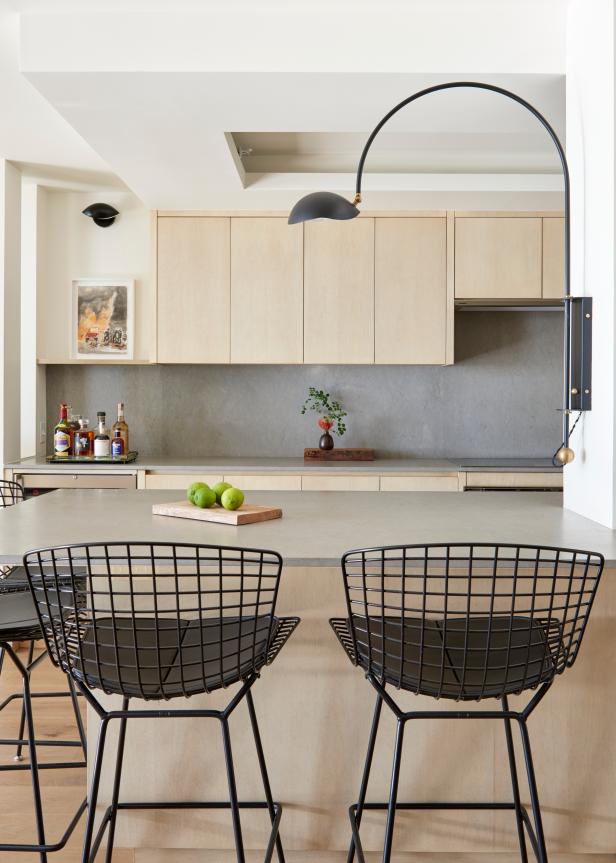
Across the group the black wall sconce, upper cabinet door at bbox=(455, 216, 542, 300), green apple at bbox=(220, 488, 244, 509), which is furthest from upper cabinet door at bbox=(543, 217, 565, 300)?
green apple at bbox=(220, 488, 244, 509)

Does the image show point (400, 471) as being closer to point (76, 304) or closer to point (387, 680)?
point (76, 304)

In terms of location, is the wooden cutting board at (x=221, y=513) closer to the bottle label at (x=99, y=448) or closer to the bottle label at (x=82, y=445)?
the bottle label at (x=99, y=448)

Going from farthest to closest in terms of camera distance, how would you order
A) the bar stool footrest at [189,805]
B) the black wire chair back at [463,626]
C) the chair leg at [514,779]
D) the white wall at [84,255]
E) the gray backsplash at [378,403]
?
the gray backsplash at [378,403] → the white wall at [84,255] → the bar stool footrest at [189,805] → the chair leg at [514,779] → the black wire chair back at [463,626]

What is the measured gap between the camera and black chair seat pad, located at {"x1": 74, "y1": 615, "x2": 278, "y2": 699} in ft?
5.11

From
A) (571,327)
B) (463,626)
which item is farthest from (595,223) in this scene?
(463,626)

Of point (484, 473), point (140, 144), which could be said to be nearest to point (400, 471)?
point (484, 473)

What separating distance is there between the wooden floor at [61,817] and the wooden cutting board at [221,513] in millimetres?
897

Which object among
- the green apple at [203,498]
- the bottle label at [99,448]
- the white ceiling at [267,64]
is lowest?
the green apple at [203,498]

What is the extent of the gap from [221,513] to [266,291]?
2.38 metres

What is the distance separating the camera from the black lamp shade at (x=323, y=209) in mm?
2455

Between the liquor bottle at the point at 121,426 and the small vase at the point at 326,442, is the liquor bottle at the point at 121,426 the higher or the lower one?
the higher one

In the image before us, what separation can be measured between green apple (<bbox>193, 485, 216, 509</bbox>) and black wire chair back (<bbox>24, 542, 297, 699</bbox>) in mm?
396

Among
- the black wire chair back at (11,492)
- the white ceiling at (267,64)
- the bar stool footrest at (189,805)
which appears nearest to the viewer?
the bar stool footrest at (189,805)

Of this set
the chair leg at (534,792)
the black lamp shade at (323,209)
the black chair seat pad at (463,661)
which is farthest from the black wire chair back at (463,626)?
the black lamp shade at (323,209)
